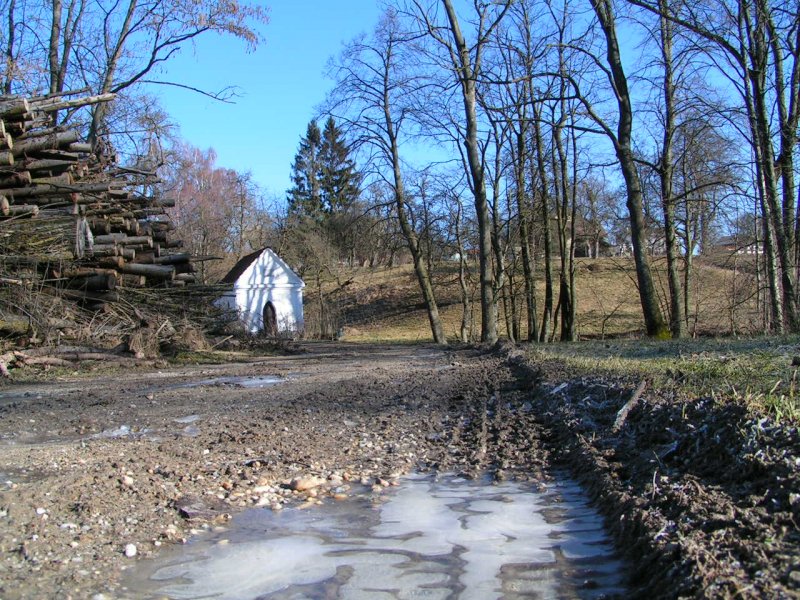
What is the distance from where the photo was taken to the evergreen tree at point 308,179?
63156 mm

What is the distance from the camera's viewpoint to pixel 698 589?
2.51 metres

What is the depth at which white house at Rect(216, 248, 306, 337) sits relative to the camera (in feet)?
123

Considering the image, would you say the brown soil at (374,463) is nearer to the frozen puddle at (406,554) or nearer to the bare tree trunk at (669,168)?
the frozen puddle at (406,554)

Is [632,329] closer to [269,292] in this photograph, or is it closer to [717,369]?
[269,292]

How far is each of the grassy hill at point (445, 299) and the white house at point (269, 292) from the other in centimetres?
136

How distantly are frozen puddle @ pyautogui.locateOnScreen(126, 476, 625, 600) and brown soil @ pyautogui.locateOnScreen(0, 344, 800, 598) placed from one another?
0.18 meters

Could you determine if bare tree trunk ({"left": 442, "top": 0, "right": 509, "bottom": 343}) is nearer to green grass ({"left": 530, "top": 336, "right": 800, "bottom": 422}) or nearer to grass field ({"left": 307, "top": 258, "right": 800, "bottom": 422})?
grass field ({"left": 307, "top": 258, "right": 800, "bottom": 422})

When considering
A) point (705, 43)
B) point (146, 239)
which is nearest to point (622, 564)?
point (146, 239)

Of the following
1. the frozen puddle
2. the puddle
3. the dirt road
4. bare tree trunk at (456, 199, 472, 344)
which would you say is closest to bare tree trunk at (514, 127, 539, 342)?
bare tree trunk at (456, 199, 472, 344)

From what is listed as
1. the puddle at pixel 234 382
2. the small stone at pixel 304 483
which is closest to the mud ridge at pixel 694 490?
the small stone at pixel 304 483

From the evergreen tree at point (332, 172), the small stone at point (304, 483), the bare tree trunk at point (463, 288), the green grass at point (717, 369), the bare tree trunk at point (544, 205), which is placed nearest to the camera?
the green grass at point (717, 369)

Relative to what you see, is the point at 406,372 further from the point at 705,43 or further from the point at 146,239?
the point at 705,43

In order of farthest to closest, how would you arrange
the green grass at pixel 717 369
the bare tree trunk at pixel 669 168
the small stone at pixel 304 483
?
the bare tree trunk at pixel 669 168 → the small stone at pixel 304 483 → the green grass at pixel 717 369

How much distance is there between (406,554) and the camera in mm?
3602
